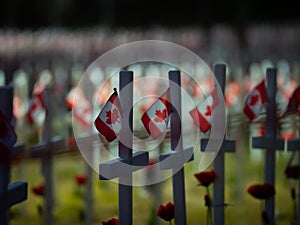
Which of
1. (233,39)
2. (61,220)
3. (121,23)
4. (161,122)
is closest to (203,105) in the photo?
(161,122)

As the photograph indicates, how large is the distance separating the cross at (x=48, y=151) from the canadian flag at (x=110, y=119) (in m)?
1.10

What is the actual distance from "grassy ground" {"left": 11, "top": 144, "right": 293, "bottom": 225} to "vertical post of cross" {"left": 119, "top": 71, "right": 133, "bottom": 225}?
4.30 feet

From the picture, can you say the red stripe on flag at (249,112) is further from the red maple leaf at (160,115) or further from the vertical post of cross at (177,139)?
the red maple leaf at (160,115)

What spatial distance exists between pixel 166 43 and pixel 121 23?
11.3 meters

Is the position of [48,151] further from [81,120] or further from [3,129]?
[3,129]

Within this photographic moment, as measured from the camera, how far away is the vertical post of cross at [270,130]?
3.89 meters

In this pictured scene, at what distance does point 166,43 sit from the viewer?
713 inches

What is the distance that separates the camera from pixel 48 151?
4488 mm

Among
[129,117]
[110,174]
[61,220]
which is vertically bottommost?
[61,220]

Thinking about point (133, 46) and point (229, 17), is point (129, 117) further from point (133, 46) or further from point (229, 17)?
point (229, 17)

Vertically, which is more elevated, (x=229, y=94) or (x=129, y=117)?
(x=129, y=117)

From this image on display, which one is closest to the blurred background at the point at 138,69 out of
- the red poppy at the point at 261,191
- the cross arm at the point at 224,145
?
the cross arm at the point at 224,145

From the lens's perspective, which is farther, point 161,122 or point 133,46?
point 133,46

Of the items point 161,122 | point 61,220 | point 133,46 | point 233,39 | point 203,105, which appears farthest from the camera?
point 233,39
